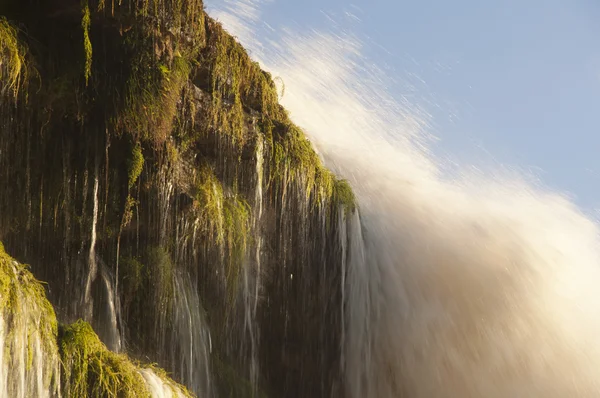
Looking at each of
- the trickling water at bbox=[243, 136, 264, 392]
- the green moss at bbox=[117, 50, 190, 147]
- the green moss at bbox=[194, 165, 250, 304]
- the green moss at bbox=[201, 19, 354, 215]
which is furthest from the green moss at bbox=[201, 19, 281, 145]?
the green moss at bbox=[117, 50, 190, 147]

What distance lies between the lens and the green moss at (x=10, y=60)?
6.53m

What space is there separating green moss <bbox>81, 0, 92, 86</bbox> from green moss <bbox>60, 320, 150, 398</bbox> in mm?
2504

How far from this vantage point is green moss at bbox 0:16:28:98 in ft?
21.4

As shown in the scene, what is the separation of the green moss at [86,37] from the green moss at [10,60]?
506mm

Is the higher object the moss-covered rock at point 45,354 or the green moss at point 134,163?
the green moss at point 134,163

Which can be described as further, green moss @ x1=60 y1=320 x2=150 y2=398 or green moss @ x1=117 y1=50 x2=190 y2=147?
green moss @ x1=117 y1=50 x2=190 y2=147

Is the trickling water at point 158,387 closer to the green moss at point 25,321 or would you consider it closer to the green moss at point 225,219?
the green moss at point 25,321

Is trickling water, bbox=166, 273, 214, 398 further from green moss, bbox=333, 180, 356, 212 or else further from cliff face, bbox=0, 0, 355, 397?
green moss, bbox=333, 180, 356, 212

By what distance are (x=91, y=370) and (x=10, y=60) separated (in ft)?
8.78

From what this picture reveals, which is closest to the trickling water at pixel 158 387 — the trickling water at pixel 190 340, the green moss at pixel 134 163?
the trickling water at pixel 190 340

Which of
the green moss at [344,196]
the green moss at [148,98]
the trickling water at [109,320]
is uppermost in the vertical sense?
the green moss at [344,196]

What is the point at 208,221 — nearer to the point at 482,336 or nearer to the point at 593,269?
the point at 482,336

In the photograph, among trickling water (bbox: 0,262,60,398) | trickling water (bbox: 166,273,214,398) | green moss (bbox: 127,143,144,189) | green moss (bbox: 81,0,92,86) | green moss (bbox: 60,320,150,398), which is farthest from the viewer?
trickling water (bbox: 166,273,214,398)

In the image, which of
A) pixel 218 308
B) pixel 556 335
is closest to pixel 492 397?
pixel 556 335
